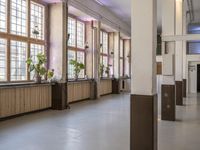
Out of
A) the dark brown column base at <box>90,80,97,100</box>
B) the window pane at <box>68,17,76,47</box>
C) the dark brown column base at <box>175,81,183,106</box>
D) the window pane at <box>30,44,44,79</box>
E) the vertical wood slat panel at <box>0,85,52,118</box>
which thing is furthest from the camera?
the dark brown column base at <box>90,80,97,100</box>

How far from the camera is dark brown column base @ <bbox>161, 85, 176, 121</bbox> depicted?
7496 millimetres

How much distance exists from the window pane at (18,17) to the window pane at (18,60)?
0.39 metres

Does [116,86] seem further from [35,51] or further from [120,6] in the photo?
[35,51]

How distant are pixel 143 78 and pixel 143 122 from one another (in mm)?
662

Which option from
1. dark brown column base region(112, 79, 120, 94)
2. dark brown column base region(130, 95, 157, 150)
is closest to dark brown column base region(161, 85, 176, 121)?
dark brown column base region(130, 95, 157, 150)

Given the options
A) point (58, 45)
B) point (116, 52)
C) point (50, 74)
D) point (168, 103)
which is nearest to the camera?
point (168, 103)

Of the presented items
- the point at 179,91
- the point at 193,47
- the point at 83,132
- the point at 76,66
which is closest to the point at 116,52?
the point at 193,47

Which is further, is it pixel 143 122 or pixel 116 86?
pixel 116 86

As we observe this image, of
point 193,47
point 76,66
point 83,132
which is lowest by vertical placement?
point 83,132

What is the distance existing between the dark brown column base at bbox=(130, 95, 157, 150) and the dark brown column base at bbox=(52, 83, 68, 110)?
5.55m

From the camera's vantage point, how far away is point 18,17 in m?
8.33

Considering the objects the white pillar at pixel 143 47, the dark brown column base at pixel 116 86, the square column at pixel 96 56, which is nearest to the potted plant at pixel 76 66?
the square column at pixel 96 56

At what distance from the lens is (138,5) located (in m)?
4.06

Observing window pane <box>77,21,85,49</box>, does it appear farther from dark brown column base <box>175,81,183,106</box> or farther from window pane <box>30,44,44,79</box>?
dark brown column base <box>175,81,183,106</box>
